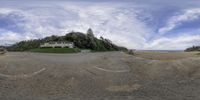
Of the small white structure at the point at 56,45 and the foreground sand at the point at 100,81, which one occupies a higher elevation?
the small white structure at the point at 56,45

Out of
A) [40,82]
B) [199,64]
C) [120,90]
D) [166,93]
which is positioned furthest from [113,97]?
[199,64]

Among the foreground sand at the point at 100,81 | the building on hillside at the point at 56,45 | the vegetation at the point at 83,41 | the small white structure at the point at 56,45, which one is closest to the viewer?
the foreground sand at the point at 100,81

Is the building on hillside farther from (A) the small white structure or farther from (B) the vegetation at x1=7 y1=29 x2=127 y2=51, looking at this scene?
(B) the vegetation at x1=7 y1=29 x2=127 y2=51

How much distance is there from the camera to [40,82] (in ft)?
41.9

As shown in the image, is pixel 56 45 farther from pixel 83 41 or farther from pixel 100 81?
pixel 100 81

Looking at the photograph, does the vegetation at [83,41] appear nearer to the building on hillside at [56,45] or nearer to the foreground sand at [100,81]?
the building on hillside at [56,45]

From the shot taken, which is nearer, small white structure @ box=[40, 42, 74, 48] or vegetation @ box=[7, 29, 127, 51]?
small white structure @ box=[40, 42, 74, 48]

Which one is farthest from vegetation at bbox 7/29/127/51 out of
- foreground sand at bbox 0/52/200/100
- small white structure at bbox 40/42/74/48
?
foreground sand at bbox 0/52/200/100

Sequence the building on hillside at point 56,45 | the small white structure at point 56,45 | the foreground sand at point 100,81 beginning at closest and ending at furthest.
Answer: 1. the foreground sand at point 100,81
2. the building on hillside at point 56,45
3. the small white structure at point 56,45

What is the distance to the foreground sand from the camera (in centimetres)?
1167

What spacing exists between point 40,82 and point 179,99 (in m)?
4.74

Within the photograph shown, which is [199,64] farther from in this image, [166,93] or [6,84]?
[6,84]

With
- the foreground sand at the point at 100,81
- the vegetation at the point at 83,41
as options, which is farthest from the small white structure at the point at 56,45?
the foreground sand at the point at 100,81

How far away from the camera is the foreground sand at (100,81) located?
11.7 metres
